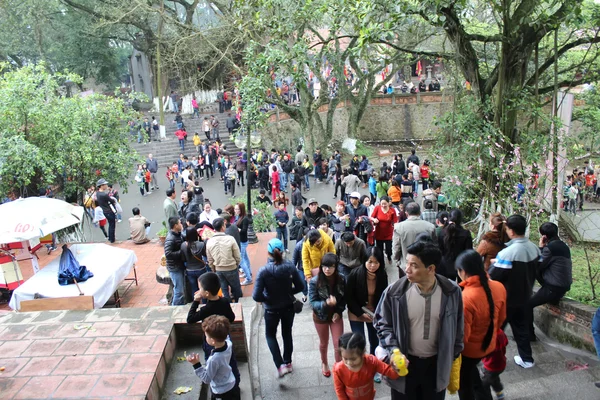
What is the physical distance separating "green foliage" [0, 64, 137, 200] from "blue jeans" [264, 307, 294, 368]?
6975 mm

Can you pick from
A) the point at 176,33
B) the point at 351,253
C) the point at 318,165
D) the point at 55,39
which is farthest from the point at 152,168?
the point at 55,39

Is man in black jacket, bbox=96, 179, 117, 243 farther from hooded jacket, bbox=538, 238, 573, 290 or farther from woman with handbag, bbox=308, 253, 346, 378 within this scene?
hooded jacket, bbox=538, 238, 573, 290

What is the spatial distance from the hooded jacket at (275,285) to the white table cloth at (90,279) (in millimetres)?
3084

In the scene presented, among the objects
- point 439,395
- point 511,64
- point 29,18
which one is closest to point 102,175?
point 511,64

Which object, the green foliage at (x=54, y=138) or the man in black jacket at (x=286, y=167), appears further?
the man in black jacket at (x=286, y=167)

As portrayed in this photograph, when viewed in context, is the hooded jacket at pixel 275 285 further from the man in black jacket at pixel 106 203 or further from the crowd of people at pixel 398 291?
the man in black jacket at pixel 106 203

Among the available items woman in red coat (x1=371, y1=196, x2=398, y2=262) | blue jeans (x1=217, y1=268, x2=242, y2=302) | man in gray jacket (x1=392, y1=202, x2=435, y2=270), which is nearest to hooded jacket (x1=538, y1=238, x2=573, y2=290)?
man in gray jacket (x1=392, y1=202, x2=435, y2=270)

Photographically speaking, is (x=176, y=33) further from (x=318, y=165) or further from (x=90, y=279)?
(x=90, y=279)

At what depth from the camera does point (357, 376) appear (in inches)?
136

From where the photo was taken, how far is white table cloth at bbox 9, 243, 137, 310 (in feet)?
22.0

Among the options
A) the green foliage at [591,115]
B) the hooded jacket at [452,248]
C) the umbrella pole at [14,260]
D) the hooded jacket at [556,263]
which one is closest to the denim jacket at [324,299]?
the hooded jacket at [452,248]

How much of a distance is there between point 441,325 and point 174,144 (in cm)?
2247

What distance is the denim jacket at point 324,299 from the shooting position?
14.9 ft

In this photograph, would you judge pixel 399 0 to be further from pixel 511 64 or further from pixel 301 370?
pixel 301 370
